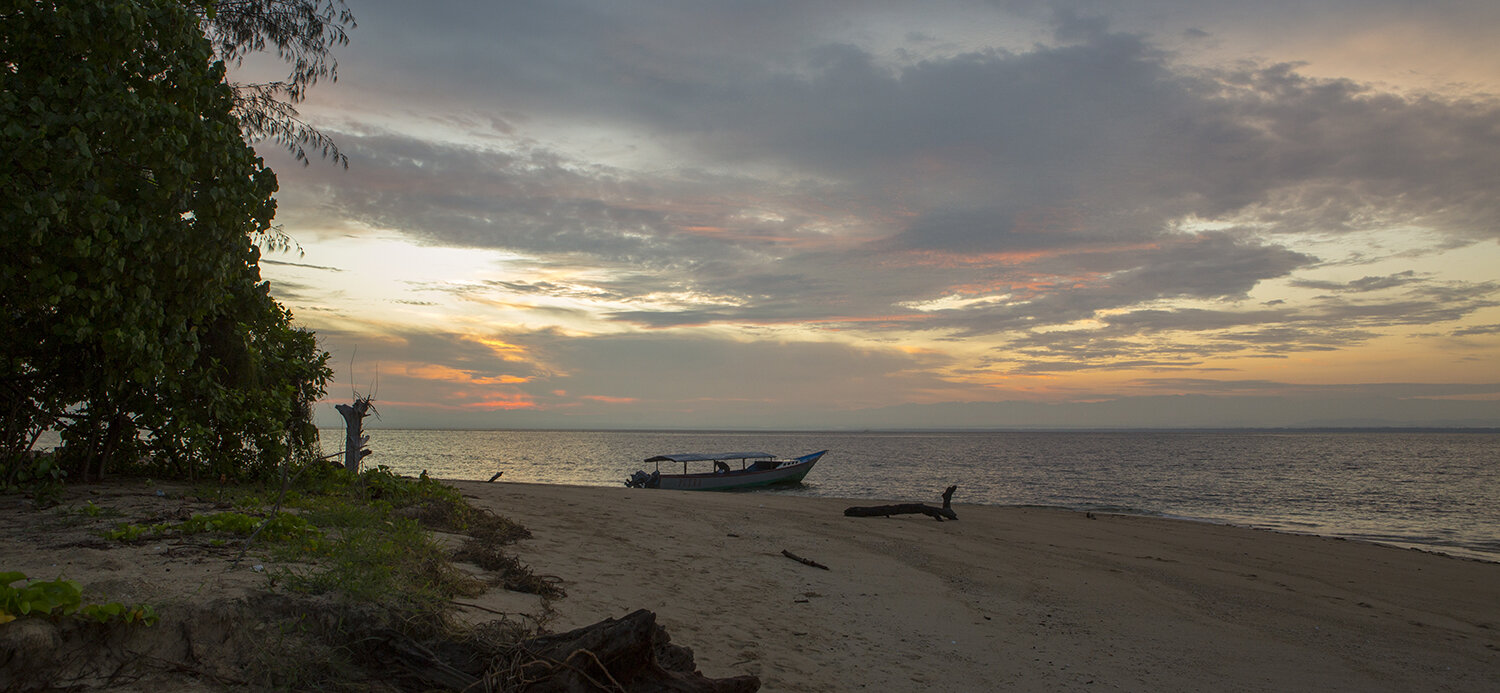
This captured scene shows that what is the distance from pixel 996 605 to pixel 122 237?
10.8 meters

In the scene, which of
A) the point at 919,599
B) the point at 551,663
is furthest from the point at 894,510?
the point at 551,663

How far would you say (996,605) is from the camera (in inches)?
373

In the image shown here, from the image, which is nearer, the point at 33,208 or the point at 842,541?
the point at 33,208

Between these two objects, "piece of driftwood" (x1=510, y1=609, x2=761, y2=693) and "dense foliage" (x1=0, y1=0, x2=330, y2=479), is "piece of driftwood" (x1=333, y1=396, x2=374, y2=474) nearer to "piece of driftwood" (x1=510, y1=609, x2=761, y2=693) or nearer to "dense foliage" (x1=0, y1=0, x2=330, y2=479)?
"dense foliage" (x1=0, y1=0, x2=330, y2=479)

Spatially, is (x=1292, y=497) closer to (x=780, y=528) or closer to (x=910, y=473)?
A: (x=910, y=473)

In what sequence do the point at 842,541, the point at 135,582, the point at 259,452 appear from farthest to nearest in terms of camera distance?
the point at 842,541 < the point at 259,452 < the point at 135,582

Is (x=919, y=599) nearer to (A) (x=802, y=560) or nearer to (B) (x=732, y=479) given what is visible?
(A) (x=802, y=560)

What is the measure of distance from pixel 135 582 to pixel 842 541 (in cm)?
1079

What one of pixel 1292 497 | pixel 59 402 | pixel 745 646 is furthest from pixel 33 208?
pixel 1292 497

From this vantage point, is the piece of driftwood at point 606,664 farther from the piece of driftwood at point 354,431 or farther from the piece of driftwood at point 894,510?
the piece of driftwood at point 894,510

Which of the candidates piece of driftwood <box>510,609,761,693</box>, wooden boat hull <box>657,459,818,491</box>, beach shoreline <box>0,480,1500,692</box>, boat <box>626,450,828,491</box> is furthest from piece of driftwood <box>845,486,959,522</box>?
wooden boat hull <box>657,459,818,491</box>

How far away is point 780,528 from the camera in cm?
1445

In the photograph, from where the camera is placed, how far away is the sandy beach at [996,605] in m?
6.95

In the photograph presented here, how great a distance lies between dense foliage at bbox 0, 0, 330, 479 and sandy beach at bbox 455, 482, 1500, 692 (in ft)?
15.7
